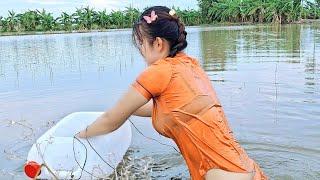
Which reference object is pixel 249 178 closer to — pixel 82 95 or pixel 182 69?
pixel 182 69

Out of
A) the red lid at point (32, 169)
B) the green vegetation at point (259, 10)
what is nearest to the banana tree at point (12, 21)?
the green vegetation at point (259, 10)

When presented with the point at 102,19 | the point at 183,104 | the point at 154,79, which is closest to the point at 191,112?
the point at 183,104

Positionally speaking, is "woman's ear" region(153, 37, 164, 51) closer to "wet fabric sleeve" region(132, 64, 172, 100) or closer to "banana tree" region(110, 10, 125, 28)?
"wet fabric sleeve" region(132, 64, 172, 100)

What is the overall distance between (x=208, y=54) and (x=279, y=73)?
5229 millimetres

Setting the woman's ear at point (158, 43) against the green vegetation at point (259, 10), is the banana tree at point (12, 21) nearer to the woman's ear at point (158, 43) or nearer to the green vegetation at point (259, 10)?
the green vegetation at point (259, 10)

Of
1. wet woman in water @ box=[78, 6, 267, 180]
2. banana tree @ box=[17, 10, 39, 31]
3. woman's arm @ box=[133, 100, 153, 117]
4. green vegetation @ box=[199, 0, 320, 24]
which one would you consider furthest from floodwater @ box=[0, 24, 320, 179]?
banana tree @ box=[17, 10, 39, 31]

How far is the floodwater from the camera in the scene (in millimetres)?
4734

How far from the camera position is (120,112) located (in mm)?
2350

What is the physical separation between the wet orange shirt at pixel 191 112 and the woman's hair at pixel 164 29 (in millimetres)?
96

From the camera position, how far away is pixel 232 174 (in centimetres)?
226

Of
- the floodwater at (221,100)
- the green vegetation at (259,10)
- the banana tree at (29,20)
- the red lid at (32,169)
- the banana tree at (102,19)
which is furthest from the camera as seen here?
the banana tree at (102,19)

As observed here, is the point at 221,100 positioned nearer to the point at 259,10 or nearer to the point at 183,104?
the point at 183,104

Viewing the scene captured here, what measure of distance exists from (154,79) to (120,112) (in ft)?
0.90

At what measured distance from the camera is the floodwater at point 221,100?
15.5ft
